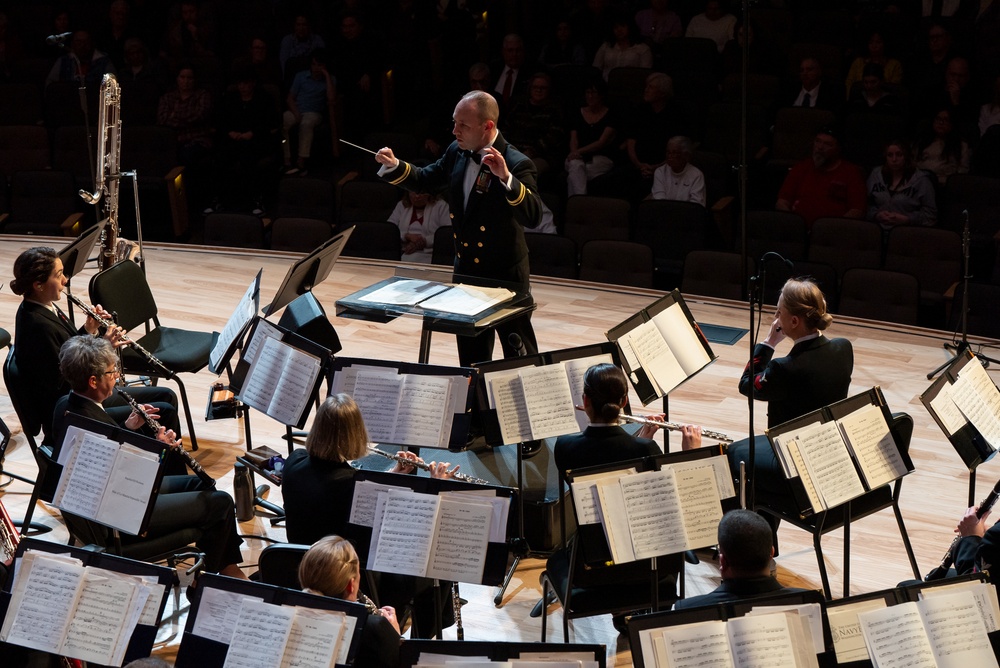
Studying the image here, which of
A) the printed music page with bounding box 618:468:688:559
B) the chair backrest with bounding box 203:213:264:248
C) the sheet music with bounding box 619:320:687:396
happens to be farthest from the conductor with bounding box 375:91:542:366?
the chair backrest with bounding box 203:213:264:248

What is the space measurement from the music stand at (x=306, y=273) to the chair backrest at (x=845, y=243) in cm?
327

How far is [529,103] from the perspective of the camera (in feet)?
26.6

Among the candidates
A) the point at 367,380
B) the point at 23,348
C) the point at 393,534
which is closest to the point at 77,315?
the point at 23,348

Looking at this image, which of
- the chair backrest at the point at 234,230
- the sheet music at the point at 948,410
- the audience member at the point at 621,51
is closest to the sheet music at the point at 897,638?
the sheet music at the point at 948,410

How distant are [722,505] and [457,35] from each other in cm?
691

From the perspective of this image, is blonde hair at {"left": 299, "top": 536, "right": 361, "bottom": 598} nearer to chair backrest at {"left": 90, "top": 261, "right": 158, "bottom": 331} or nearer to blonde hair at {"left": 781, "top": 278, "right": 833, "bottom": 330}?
blonde hair at {"left": 781, "top": 278, "right": 833, "bottom": 330}

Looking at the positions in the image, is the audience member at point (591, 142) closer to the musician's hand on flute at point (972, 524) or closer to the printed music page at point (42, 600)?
the musician's hand on flute at point (972, 524)

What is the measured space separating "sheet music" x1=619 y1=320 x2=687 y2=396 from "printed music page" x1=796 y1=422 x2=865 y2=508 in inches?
27.9

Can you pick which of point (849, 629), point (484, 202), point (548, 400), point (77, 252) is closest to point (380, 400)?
point (548, 400)

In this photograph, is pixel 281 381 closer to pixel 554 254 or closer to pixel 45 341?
pixel 45 341

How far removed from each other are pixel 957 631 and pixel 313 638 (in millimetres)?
1736

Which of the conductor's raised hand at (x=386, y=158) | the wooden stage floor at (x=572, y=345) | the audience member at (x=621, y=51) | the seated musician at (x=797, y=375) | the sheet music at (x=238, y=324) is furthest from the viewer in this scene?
the audience member at (x=621, y=51)

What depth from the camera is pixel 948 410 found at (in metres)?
3.83

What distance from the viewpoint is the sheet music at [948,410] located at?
12.4 feet
